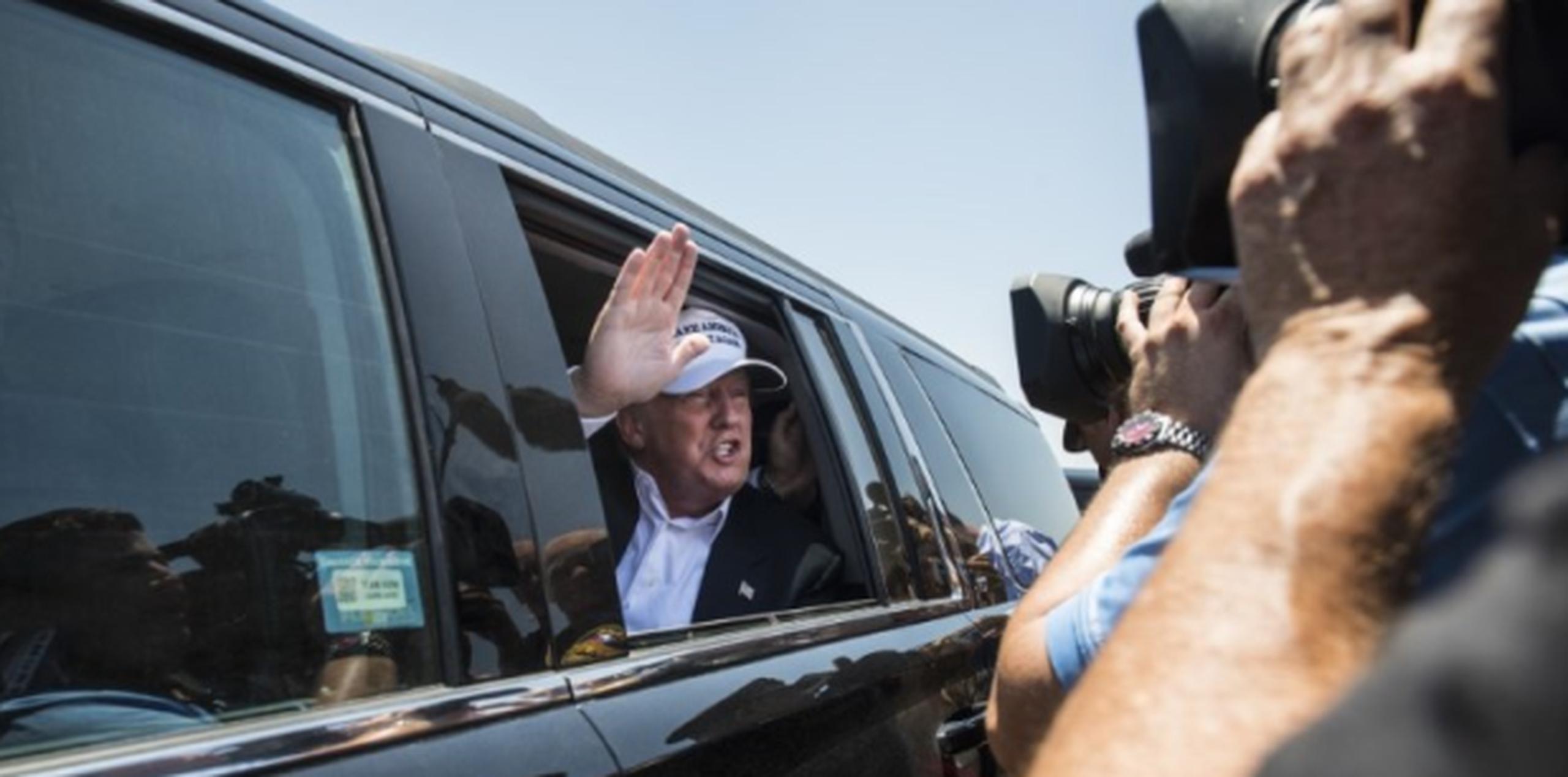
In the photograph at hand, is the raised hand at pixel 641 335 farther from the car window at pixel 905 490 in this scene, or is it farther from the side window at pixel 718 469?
the car window at pixel 905 490

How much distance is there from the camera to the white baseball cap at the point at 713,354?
3311 mm

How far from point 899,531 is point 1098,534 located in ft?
5.56

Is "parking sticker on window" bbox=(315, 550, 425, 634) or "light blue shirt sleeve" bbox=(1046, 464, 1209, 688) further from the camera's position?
"parking sticker on window" bbox=(315, 550, 425, 634)

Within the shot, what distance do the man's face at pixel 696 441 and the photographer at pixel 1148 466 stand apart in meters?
1.92

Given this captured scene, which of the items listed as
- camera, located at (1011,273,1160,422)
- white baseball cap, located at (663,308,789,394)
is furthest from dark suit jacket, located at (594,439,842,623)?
camera, located at (1011,273,1160,422)

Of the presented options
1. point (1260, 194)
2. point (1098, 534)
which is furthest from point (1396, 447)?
point (1098, 534)

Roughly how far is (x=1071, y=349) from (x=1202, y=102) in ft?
3.64

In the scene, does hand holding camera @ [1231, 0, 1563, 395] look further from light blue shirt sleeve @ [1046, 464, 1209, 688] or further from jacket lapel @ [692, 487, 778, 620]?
jacket lapel @ [692, 487, 778, 620]

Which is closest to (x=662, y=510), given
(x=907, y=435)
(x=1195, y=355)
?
(x=907, y=435)

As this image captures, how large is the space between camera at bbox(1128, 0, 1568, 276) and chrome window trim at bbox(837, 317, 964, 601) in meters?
2.37

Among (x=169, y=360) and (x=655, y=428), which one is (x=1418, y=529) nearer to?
(x=169, y=360)

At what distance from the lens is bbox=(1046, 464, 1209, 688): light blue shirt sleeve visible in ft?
4.07

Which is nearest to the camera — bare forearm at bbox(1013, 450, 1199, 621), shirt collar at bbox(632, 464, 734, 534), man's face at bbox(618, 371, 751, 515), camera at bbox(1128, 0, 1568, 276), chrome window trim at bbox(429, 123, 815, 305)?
camera at bbox(1128, 0, 1568, 276)

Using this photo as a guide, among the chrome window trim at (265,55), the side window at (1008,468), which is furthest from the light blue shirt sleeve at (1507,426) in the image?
the side window at (1008,468)
